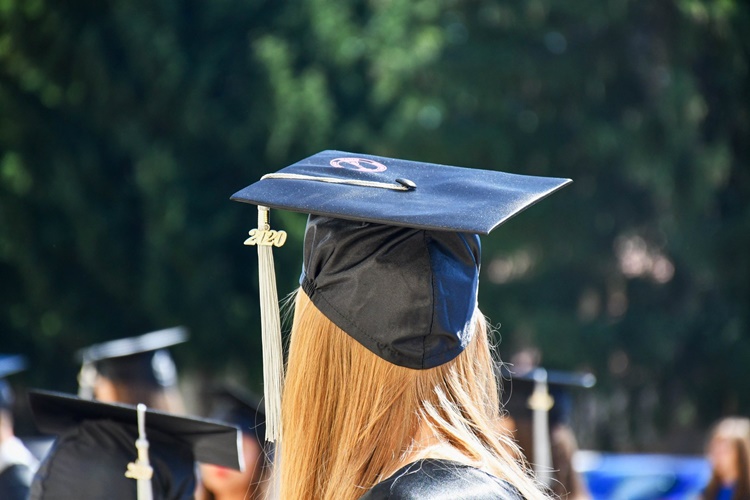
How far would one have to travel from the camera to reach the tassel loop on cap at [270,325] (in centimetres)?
145

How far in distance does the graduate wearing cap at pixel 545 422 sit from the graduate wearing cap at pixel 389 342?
260cm

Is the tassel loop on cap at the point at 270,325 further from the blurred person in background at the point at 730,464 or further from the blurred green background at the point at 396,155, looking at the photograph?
the blurred green background at the point at 396,155

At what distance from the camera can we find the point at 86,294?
9.38m

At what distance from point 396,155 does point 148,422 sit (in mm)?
6701

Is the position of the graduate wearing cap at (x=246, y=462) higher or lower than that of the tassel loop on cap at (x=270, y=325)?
lower

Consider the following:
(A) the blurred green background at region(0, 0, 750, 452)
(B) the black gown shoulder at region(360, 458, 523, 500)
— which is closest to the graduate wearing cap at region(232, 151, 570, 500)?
(B) the black gown shoulder at region(360, 458, 523, 500)

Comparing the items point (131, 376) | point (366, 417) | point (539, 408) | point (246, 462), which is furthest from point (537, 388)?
point (366, 417)

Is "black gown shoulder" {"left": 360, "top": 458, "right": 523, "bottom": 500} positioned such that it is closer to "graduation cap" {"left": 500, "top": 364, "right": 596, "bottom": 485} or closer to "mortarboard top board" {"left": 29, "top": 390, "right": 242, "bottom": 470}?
"mortarboard top board" {"left": 29, "top": 390, "right": 242, "bottom": 470}

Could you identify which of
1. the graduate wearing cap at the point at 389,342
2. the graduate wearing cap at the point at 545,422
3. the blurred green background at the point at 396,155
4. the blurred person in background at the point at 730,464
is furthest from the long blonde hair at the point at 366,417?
the blurred green background at the point at 396,155

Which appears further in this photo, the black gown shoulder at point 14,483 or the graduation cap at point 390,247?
the black gown shoulder at point 14,483

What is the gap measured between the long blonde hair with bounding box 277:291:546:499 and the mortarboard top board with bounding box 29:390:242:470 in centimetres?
113

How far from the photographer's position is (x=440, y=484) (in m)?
1.10

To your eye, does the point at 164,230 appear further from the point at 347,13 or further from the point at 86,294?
the point at 347,13

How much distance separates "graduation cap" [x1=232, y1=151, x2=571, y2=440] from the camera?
127 centimetres
